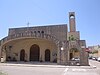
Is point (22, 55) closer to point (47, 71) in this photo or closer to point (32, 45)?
point (32, 45)

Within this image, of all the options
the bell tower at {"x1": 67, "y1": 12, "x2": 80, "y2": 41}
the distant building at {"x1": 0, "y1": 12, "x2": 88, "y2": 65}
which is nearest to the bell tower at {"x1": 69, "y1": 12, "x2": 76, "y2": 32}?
the bell tower at {"x1": 67, "y1": 12, "x2": 80, "y2": 41}

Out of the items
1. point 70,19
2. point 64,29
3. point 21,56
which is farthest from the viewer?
point 70,19

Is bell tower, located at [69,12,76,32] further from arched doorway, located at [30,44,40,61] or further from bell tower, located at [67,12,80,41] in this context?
arched doorway, located at [30,44,40,61]

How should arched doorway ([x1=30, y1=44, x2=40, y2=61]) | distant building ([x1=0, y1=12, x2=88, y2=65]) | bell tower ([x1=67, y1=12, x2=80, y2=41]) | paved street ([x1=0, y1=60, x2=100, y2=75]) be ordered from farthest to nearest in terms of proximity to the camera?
bell tower ([x1=67, y1=12, x2=80, y2=41]), arched doorway ([x1=30, y1=44, x2=40, y2=61]), distant building ([x1=0, y1=12, x2=88, y2=65]), paved street ([x1=0, y1=60, x2=100, y2=75])

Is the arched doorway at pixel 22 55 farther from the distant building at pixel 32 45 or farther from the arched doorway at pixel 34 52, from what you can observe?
the arched doorway at pixel 34 52

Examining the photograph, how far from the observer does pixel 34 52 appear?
35.2m

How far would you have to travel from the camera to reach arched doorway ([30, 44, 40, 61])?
35.2 metres

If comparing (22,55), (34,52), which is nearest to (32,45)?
(34,52)

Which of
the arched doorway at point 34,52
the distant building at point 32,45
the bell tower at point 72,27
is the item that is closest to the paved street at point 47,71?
the distant building at point 32,45

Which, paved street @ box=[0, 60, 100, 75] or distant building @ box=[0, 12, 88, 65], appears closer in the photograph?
paved street @ box=[0, 60, 100, 75]

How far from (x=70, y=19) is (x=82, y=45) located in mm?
19757

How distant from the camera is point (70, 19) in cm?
4641

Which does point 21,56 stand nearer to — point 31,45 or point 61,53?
point 31,45

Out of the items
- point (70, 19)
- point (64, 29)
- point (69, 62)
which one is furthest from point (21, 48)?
point (70, 19)
